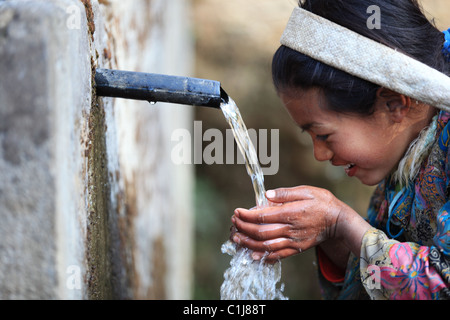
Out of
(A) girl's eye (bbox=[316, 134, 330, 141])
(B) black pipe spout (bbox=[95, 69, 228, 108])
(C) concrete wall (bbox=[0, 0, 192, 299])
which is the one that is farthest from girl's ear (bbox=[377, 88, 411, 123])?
(C) concrete wall (bbox=[0, 0, 192, 299])

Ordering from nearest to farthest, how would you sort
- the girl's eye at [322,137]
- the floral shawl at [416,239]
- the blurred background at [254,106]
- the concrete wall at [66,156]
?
the concrete wall at [66,156], the floral shawl at [416,239], the girl's eye at [322,137], the blurred background at [254,106]

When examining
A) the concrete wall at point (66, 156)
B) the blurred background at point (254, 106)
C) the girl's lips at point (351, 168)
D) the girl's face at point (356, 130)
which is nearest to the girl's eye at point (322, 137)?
the girl's face at point (356, 130)

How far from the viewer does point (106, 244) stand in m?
1.48

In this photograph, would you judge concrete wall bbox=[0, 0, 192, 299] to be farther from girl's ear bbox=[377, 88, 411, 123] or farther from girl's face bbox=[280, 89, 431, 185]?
girl's ear bbox=[377, 88, 411, 123]

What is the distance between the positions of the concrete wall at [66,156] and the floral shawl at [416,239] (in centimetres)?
72

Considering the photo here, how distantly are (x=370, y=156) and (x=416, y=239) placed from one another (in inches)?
10.8

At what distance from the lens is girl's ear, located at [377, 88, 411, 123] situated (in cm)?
139

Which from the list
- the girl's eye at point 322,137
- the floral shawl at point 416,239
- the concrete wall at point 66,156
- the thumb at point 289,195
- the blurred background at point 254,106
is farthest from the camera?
the blurred background at point 254,106

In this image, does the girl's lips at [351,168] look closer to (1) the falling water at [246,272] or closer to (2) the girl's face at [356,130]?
(2) the girl's face at [356,130]

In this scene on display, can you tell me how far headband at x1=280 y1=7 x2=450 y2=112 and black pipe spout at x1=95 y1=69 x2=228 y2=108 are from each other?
331 millimetres

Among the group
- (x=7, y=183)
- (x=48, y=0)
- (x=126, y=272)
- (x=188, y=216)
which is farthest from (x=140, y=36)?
(x=188, y=216)

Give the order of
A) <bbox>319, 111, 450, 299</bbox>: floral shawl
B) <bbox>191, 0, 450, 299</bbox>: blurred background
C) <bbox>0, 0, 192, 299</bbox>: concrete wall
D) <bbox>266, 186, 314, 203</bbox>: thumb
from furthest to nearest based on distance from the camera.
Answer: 1. <bbox>191, 0, 450, 299</bbox>: blurred background
2. <bbox>266, 186, 314, 203</bbox>: thumb
3. <bbox>319, 111, 450, 299</bbox>: floral shawl
4. <bbox>0, 0, 192, 299</bbox>: concrete wall

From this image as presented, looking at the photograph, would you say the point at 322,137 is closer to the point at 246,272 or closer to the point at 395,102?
the point at 395,102

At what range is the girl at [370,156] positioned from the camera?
1.29 m
